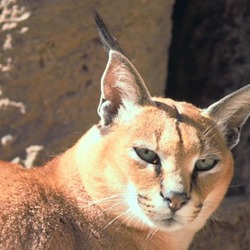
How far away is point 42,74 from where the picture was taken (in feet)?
21.4

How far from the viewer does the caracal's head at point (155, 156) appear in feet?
15.4

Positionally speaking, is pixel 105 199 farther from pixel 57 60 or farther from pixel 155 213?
pixel 57 60

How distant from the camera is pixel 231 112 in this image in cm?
517

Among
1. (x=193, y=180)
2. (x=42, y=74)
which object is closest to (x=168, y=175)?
(x=193, y=180)

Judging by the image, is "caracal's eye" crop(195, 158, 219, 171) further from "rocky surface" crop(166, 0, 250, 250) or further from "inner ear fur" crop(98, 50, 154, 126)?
"rocky surface" crop(166, 0, 250, 250)

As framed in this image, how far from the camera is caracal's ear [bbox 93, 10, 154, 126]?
4.89 meters

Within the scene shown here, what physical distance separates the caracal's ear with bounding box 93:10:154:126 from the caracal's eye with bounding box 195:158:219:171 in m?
Result: 0.41

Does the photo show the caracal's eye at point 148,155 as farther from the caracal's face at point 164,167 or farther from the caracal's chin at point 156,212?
the caracal's chin at point 156,212

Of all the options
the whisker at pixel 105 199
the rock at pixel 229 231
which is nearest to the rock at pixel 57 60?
the rock at pixel 229 231

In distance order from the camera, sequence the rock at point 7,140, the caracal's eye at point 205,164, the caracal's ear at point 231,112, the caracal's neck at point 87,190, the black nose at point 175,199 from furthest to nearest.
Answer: the rock at point 7,140
the caracal's ear at point 231,112
the caracal's neck at point 87,190
the caracal's eye at point 205,164
the black nose at point 175,199

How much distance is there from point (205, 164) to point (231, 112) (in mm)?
436

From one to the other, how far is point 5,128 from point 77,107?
52cm

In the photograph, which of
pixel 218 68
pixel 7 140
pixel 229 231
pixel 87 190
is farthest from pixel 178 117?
pixel 218 68

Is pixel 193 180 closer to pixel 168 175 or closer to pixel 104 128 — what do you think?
pixel 168 175
